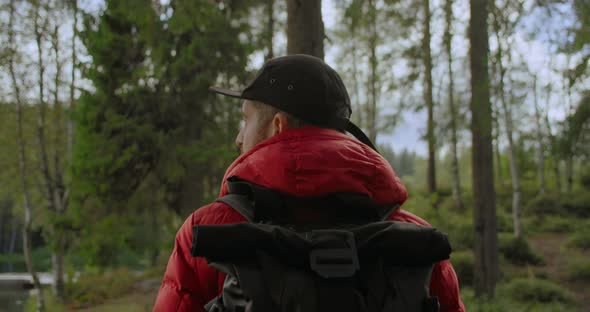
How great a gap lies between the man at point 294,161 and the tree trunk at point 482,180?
7393mm

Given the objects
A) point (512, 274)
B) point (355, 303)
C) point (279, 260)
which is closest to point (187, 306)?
point (279, 260)

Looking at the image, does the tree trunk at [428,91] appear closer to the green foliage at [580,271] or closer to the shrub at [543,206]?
the shrub at [543,206]

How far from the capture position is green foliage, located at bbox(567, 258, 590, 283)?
1120cm

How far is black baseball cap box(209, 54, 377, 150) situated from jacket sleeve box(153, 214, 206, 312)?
391mm

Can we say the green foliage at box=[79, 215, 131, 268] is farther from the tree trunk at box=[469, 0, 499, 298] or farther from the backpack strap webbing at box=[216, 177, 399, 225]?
the backpack strap webbing at box=[216, 177, 399, 225]

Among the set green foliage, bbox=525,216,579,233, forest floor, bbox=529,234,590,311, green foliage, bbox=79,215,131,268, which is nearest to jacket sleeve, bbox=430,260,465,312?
forest floor, bbox=529,234,590,311

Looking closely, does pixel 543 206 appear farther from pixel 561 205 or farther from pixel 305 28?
pixel 305 28

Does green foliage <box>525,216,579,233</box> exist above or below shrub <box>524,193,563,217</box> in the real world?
below

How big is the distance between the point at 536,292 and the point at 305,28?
7584 mm

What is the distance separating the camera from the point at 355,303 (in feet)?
4.01

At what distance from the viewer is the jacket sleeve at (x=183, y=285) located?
4.47ft


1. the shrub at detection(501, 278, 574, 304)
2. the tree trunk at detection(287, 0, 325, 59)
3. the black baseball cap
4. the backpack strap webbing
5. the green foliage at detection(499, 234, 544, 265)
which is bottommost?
the shrub at detection(501, 278, 574, 304)

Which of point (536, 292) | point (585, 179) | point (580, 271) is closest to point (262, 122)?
point (536, 292)

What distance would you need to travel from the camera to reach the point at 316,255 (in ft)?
4.01
